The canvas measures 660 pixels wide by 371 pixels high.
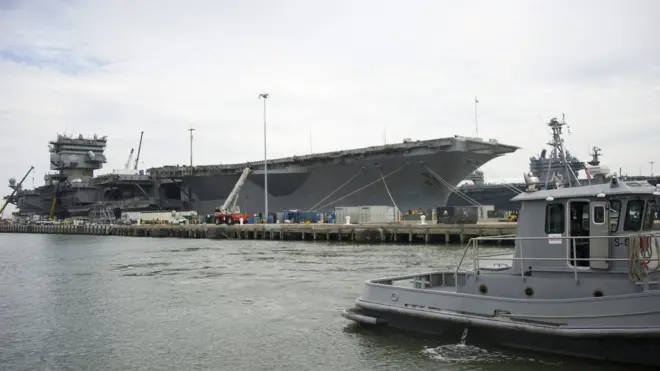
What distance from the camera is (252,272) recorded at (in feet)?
75.6

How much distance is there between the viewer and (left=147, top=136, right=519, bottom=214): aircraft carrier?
4288 centimetres

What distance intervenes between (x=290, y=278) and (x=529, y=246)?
11893 millimetres

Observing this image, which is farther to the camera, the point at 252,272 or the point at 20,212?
the point at 20,212

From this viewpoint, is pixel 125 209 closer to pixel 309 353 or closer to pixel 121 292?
pixel 121 292

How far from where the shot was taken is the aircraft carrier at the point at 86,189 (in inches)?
2778

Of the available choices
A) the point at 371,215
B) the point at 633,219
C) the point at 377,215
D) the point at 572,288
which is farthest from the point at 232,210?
the point at 633,219

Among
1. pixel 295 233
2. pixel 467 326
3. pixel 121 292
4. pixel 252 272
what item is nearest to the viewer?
pixel 467 326

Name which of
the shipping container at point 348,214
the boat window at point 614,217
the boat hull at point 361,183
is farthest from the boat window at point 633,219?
the shipping container at point 348,214

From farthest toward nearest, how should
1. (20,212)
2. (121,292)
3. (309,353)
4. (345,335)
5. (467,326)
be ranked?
(20,212) → (121,292) → (345,335) → (309,353) → (467,326)

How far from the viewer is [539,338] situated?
9391mm

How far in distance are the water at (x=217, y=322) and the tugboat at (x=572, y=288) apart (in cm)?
39

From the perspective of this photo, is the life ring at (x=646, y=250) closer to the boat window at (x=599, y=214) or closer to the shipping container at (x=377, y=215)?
the boat window at (x=599, y=214)

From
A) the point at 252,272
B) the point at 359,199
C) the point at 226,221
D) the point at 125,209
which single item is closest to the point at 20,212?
the point at 125,209

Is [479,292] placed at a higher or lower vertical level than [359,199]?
lower
